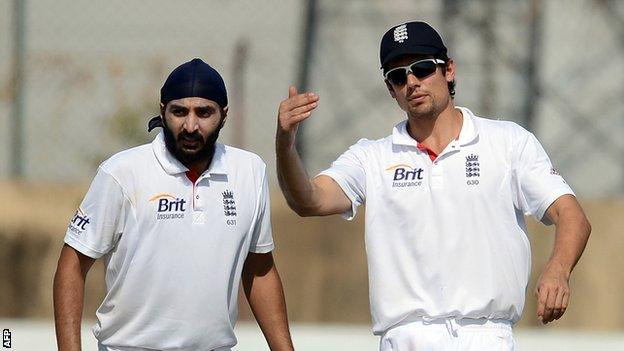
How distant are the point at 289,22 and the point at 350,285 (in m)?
1.96

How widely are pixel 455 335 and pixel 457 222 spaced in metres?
0.39

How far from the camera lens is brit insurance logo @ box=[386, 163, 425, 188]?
496cm

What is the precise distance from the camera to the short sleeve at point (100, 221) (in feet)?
16.0

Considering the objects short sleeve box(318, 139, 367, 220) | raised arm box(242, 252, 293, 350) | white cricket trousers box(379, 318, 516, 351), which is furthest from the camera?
raised arm box(242, 252, 293, 350)

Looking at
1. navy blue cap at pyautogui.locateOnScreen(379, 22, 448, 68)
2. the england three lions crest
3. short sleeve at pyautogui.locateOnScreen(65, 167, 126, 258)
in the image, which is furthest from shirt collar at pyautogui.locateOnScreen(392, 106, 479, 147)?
A: short sleeve at pyautogui.locateOnScreen(65, 167, 126, 258)

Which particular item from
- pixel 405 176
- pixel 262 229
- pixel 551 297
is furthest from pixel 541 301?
pixel 262 229

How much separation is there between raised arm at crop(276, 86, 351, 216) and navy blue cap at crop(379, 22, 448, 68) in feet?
1.57

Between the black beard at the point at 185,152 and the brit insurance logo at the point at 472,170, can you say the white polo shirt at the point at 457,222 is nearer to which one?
the brit insurance logo at the point at 472,170

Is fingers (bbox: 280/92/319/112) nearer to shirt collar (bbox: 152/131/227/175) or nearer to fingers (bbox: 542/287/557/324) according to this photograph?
shirt collar (bbox: 152/131/227/175)

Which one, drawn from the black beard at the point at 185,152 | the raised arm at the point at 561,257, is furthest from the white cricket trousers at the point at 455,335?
the black beard at the point at 185,152

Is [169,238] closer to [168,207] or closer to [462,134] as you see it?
[168,207]

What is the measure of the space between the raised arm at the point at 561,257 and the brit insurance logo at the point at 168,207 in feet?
4.19

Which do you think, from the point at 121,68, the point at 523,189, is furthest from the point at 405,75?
the point at 121,68

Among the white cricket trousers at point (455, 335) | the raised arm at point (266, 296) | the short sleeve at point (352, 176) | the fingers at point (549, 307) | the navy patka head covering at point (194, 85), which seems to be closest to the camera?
the fingers at point (549, 307)
